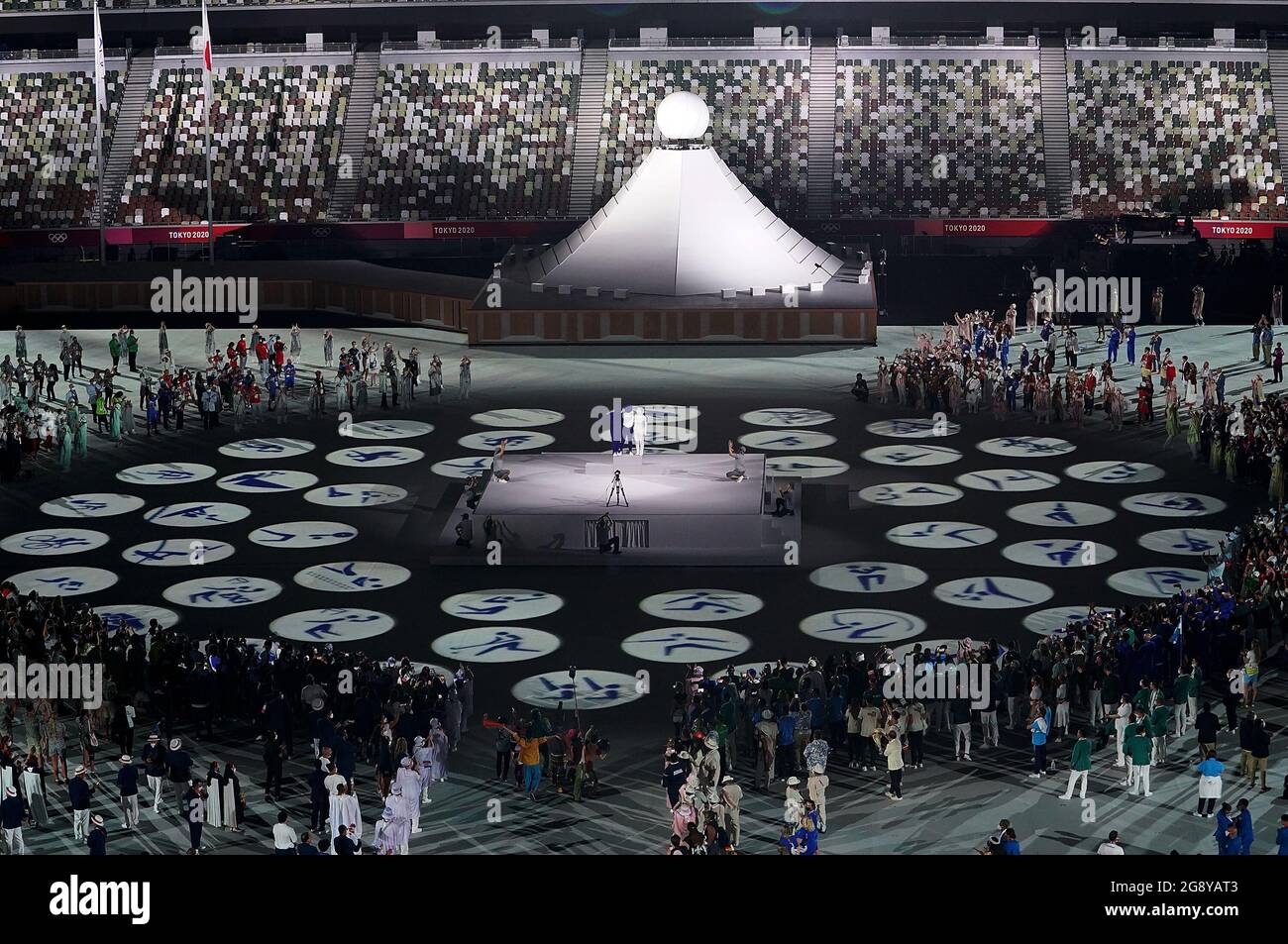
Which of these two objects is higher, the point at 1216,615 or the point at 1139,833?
the point at 1216,615

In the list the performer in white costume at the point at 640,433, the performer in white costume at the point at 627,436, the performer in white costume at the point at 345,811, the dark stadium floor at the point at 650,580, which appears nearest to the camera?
the performer in white costume at the point at 345,811

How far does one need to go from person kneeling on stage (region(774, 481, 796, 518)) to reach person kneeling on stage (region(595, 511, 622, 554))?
3756 millimetres

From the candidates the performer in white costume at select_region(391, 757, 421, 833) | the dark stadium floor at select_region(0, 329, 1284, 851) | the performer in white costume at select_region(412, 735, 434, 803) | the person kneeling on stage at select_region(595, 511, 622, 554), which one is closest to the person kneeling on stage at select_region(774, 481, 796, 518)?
the dark stadium floor at select_region(0, 329, 1284, 851)

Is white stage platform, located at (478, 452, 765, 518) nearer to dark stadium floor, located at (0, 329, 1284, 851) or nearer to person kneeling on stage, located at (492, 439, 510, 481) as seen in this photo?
person kneeling on stage, located at (492, 439, 510, 481)

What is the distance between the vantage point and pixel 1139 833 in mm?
27250

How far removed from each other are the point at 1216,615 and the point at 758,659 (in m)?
8.10

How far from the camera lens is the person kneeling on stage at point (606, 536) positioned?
40375 millimetres

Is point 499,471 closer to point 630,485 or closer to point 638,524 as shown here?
point 630,485

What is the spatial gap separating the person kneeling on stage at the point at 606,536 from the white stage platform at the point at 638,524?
13 cm

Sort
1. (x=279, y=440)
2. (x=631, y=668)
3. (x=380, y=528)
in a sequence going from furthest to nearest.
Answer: (x=279, y=440) < (x=380, y=528) < (x=631, y=668)

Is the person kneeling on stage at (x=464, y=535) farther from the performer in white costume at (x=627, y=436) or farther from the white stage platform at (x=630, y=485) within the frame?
the performer in white costume at (x=627, y=436)

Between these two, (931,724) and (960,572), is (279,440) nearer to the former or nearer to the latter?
(960,572)

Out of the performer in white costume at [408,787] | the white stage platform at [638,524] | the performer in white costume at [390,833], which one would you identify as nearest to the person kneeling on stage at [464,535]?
the white stage platform at [638,524]

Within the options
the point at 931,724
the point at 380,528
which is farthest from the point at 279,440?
the point at 931,724
